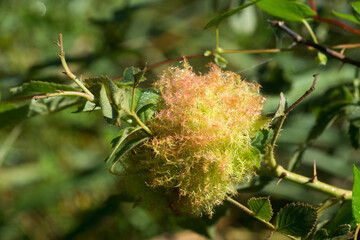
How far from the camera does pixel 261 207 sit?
892 mm

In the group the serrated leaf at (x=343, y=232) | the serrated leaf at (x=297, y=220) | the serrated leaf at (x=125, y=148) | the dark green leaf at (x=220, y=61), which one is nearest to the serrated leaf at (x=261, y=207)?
the serrated leaf at (x=297, y=220)

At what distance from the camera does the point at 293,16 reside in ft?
3.85

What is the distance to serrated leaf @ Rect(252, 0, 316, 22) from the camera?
1.11 meters

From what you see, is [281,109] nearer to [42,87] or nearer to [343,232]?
[343,232]

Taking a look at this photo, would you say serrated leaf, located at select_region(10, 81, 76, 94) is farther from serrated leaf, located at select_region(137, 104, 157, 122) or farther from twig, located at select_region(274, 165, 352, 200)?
twig, located at select_region(274, 165, 352, 200)

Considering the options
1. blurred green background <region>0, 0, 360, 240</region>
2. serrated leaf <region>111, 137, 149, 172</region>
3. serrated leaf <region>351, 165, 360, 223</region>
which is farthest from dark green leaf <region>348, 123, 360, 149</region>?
serrated leaf <region>111, 137, 149, 172</region>

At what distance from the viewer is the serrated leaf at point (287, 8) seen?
111cm

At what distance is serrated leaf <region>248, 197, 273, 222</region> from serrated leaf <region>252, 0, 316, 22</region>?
530 millimetres

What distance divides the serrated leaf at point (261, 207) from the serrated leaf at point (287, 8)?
53 centimetres


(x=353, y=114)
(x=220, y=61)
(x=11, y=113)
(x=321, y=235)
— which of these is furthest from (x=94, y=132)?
(x=321, y=235)

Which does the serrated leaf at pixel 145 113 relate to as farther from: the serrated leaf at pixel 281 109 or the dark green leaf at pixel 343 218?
the dark green leaf at pixel 343 218

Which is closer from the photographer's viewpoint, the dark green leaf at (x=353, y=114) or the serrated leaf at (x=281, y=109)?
the serrated leaf at (x=281, y=109)

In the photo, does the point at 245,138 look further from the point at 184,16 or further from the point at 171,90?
the point at 184,16

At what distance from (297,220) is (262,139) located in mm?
182
